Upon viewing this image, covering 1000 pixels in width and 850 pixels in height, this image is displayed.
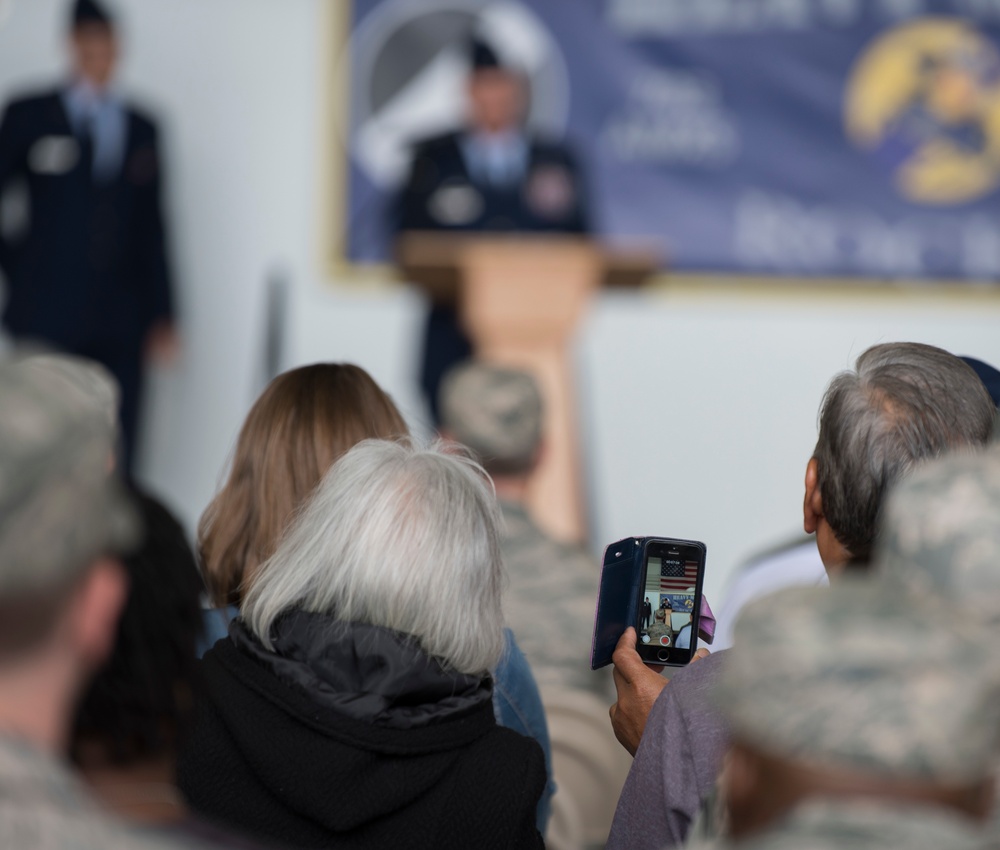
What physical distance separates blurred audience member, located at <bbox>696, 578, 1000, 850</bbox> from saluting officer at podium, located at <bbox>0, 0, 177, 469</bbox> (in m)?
4.58

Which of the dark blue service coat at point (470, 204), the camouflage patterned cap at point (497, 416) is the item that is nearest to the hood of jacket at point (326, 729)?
the camouflage patterned cap at point (497, 416)

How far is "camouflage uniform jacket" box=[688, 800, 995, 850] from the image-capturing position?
752 millimetres

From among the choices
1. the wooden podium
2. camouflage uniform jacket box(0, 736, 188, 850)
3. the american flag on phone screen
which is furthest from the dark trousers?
camouflage uniform jacket box(0, 736, 188, 850)

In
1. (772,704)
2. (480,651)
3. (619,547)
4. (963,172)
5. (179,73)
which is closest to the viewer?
(772,704)

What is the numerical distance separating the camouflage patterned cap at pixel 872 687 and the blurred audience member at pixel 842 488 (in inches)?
22.0

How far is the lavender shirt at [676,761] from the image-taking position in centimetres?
136

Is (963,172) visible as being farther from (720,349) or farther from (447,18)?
(447,18)

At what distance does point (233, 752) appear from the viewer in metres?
1.39

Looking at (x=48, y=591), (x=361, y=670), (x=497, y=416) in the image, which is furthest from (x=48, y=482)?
(x=497, y=416)

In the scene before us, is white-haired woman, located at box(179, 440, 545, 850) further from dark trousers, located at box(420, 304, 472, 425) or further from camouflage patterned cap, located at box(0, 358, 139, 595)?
dark trousers, located at box(420, 304, 472, 425)

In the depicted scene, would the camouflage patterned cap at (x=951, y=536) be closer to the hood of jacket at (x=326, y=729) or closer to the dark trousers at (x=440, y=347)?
the hood of jacket at (x=326, y=729)

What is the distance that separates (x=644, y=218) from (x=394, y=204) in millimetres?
957

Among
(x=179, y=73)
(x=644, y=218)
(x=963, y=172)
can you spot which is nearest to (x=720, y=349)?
(x=644, y=218)

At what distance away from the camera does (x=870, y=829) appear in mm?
756
